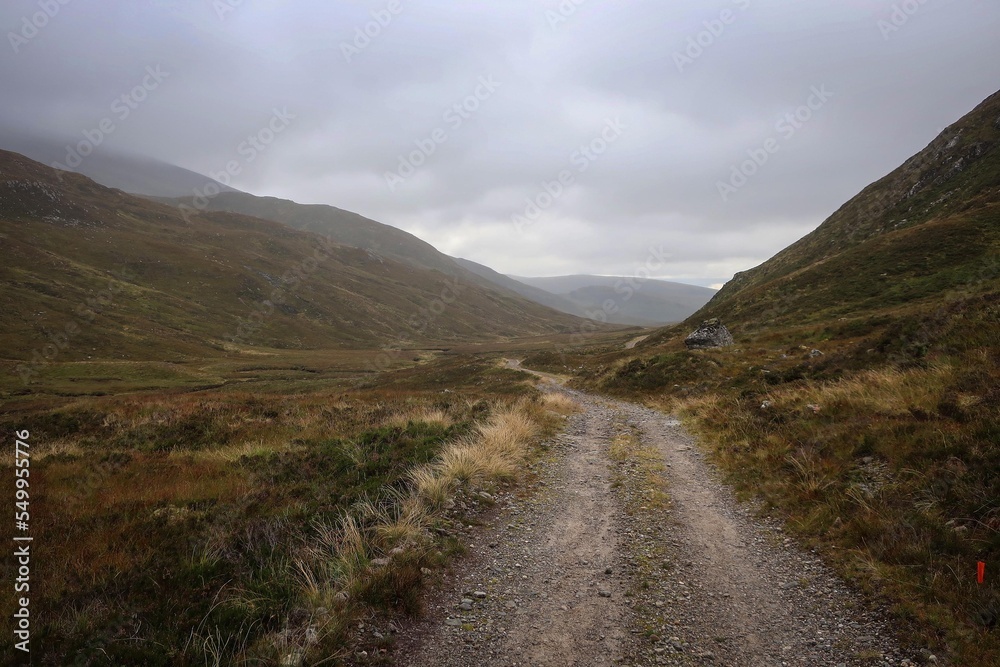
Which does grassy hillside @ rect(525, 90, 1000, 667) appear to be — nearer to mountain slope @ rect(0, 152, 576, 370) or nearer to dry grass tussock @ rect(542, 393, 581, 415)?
dry grass tussock @ rect(542, 393, 581, 415)

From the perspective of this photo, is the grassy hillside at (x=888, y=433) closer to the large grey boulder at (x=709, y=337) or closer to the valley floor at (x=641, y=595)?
the valley floor at (x=641, y=595)

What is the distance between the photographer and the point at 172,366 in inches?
2489

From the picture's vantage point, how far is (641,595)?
18.7ft

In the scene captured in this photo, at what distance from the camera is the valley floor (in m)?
4.62

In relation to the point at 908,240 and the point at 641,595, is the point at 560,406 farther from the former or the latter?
the point at 908,240

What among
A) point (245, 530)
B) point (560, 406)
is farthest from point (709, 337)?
point (245, 530)

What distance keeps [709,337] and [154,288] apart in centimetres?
13307

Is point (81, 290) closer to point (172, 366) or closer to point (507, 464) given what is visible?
point (172, 366)

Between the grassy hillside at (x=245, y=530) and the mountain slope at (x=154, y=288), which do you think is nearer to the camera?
the grassy hillside at (x=245, y=530)

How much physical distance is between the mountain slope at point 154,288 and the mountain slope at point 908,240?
93.8 metres

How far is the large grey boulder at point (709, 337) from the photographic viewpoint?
35.3 meters

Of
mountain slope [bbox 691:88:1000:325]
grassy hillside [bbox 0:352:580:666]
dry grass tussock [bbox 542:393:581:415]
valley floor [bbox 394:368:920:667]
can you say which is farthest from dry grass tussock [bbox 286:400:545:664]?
mountain slope [bbox 691:88:1000:325]

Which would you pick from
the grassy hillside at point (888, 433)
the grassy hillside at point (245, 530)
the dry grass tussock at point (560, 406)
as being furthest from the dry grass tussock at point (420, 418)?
the grassy hillside at point (888, 433)

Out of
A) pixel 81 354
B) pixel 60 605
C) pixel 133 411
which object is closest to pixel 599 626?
pixel 60 605
